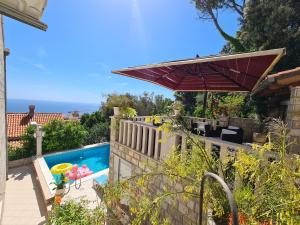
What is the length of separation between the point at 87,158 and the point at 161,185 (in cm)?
1268

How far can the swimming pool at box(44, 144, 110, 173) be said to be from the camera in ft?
47.2

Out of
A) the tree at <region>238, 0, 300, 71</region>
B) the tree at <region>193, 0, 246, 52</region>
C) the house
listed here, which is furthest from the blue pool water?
the tree at <region>193, 0, 246, 52</region>

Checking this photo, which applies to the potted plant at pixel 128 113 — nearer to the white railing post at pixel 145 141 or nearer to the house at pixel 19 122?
the white railing post at pixel 145 141

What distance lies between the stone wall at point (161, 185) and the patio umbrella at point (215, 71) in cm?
259

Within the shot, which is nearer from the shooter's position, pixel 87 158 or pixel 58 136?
pixel 58 136

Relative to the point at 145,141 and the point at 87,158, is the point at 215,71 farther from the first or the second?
the point at 87,158

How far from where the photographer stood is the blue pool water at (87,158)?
14.4 metres

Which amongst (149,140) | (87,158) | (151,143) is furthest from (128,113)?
(87,158)

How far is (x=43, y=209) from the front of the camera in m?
8.09

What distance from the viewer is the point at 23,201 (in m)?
8.43

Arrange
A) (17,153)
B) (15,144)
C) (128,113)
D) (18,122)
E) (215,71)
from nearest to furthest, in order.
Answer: (215,71), (128,113), (17,153), (15,144), (18,122)

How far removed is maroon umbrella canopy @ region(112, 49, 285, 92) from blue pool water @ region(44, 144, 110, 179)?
10.1 m

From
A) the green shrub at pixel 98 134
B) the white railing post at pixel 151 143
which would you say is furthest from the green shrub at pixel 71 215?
the green shrub at pixel 98 134

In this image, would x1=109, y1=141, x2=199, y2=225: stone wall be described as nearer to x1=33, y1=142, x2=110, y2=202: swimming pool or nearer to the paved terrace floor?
the paved terrace floor
